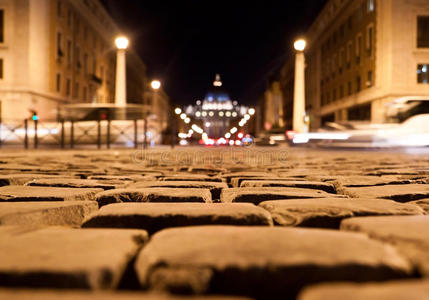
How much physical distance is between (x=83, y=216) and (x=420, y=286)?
59.9 inches

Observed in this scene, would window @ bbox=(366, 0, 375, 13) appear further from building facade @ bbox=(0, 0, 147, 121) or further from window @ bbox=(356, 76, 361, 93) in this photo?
building facade @ bbox=(0, 0, 147, 121)

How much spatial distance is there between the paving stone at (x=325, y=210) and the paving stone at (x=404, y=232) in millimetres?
138

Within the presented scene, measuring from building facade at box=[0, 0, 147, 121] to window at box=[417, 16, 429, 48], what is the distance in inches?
1006

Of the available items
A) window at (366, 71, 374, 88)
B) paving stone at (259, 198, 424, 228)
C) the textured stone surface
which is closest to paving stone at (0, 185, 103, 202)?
the textured stone surface

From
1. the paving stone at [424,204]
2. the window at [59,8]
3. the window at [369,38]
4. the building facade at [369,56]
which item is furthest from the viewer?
the window at [59,8]

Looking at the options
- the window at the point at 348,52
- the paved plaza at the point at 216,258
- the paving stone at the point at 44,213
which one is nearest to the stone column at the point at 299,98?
the window at the point at 348,52

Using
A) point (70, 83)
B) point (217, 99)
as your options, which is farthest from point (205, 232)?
point (217, 99)

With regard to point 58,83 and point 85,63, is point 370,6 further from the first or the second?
point 85,63

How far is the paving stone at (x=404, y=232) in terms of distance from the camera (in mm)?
1124

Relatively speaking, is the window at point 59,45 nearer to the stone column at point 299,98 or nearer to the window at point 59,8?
the window at point 59,8

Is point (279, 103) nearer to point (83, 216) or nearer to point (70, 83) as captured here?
point (70, 83)

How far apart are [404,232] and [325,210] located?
0.47m

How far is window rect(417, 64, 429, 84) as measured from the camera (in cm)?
2595

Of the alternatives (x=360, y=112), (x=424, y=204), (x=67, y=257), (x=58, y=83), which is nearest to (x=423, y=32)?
(x=360, y=112)
